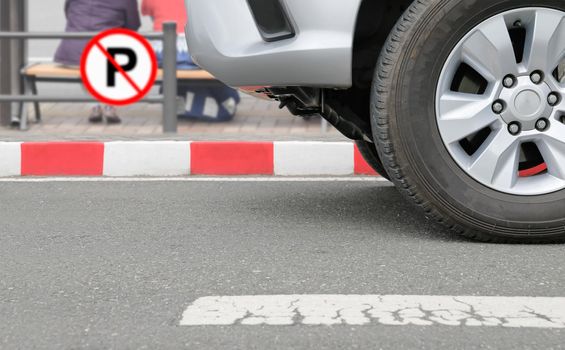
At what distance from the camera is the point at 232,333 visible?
3.10 m

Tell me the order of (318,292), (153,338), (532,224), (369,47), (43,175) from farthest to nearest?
(43,175) < (369,47) < (532,224) < (318,292) < (153,338)

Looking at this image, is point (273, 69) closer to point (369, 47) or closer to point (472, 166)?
point (369, 47)

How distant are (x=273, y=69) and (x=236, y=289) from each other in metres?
1.07

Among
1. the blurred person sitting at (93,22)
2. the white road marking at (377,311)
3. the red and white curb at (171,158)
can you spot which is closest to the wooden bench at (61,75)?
the blurred person sitting at (93,22)

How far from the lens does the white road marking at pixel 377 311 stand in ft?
10.5

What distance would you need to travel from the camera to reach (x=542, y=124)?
14.0 ft

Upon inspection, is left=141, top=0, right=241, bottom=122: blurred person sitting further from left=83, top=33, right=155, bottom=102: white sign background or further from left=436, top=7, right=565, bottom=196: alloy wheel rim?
left=436, top=7, right=565, bottom=196: alloy wheel rim

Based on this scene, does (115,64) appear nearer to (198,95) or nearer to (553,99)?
(198,95)

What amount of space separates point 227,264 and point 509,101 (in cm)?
118

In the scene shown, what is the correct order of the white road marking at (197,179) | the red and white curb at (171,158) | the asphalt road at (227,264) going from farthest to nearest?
the red and white curb at (171,158) → the white road marking at (197,179) → the asphalt road at (227,264)

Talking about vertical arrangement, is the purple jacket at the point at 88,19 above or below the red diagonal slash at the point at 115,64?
above

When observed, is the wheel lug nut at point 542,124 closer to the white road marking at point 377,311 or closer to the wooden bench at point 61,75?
the white road marking at point 377,311

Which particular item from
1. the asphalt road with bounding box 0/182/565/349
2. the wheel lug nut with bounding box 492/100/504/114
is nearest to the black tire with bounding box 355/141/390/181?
the asphalt road with bounding box 0/182/565/349

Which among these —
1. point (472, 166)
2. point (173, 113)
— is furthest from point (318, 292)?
point (173, 113)
